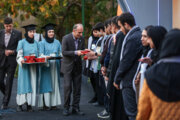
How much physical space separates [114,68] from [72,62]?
2594 mm

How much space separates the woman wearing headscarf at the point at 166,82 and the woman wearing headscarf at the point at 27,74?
6138mm

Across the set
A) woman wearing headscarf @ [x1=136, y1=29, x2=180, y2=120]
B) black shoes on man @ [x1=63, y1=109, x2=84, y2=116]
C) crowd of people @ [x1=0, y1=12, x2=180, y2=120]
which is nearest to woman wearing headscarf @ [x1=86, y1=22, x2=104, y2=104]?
crowd of people @ [x1=0, y1=12, x2=180, y2=120]

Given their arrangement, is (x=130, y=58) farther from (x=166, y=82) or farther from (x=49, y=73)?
(x=49, y=73)

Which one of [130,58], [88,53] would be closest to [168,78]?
[130,58]

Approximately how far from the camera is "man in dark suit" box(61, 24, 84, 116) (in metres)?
8.90

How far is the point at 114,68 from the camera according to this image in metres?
6.51

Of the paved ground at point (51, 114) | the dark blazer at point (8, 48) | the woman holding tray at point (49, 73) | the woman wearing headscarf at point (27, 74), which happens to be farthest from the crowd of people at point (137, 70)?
the dark blazer at point (8, 48)

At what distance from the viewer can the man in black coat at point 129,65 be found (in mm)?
5887

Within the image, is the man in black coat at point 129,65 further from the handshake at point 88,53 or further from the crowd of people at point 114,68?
the handshake at point 88,53

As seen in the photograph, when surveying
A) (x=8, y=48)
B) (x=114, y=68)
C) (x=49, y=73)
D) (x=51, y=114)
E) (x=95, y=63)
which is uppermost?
(x=8, y=48)

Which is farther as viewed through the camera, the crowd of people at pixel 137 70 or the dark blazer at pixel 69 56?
the dark blazer at pixel 69 56

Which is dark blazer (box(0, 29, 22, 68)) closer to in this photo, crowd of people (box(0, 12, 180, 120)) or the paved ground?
crowd of people (box(0, 12, 180, 120))

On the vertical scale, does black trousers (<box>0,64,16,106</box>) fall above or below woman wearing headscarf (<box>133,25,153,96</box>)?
below

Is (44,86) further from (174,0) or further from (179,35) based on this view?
(179,35)
